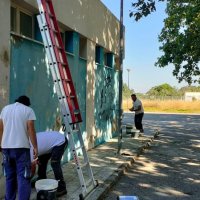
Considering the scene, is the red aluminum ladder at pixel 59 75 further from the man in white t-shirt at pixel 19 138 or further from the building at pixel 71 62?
the man in white t-shirt at pixel 19 138

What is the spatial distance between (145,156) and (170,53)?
1115 cm

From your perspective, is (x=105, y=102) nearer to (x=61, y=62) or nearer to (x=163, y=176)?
(x=163, y=176)

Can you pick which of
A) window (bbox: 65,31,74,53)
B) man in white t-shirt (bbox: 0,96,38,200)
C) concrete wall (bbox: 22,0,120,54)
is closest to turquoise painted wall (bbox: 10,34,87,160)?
window (bbox: 65,31,74,53)

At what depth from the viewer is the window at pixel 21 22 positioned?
812 cm

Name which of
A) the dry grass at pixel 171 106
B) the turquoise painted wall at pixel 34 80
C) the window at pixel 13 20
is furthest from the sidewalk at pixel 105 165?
the dry grass at pixel 171 106

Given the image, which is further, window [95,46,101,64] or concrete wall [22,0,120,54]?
window [95,46,101,64]

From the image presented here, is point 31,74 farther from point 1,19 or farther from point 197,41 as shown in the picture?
point 197,41

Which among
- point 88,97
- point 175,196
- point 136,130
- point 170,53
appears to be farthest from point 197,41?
point 175,196

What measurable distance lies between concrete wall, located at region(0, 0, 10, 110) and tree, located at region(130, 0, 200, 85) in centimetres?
1230

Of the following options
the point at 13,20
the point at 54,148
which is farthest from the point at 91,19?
the point at 54,148

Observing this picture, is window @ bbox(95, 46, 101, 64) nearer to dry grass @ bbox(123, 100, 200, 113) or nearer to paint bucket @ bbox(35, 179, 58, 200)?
paint bucket @ bbox(35, 179, 58, 200)

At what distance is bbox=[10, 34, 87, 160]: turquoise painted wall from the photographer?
769cm

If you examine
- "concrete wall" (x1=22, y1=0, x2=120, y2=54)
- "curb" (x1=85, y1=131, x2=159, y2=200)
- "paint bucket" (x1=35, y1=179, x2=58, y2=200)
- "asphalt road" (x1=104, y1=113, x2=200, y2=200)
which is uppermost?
"concrete wall" (x1=22, y1=0, x2=120, y2=54)

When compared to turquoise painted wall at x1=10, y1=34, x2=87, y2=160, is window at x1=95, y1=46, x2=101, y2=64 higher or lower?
higher
